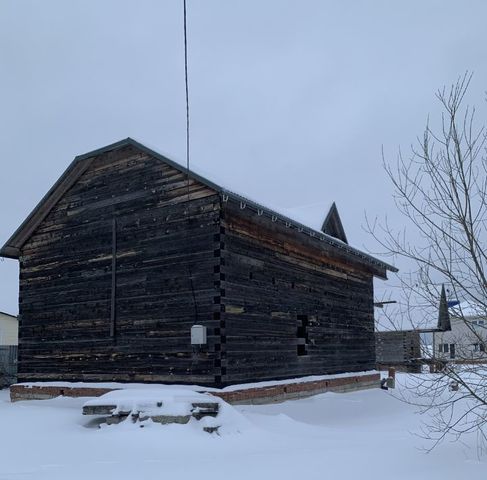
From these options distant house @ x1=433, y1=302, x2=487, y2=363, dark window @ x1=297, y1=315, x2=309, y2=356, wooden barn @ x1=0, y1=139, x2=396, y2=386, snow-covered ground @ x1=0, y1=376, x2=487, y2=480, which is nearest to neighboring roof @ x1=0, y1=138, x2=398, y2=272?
wooden barn @ x1=0, y1=139, x2=396, y2=386

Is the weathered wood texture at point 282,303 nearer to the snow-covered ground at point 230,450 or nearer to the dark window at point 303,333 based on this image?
the dark window at point 303,333

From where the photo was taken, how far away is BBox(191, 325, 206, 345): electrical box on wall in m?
13.5

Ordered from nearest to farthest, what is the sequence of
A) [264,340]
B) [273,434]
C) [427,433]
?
[273,434] → [427,433] → [264,340]

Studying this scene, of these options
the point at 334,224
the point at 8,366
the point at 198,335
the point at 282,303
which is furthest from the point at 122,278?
the point at 8,366

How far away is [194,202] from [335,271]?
704 centimetres

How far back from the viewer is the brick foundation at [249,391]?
14.0m

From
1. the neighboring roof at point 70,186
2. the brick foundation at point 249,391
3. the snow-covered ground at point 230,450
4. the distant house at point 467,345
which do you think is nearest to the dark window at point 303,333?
the brick foundation at point 249,391

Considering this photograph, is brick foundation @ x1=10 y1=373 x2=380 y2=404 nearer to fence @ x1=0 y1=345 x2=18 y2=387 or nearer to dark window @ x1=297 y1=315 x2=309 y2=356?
dark window @ x1=297 y1=315 x2=309 y2=356

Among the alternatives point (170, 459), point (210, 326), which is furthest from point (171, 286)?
point (170, 459)

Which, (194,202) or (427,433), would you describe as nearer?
(427,433)

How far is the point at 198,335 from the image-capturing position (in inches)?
530

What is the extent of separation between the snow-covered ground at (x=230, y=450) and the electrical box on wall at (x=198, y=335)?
1781 mm

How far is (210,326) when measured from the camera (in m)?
13.8

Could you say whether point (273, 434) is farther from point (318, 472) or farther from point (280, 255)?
point (280, 255)
